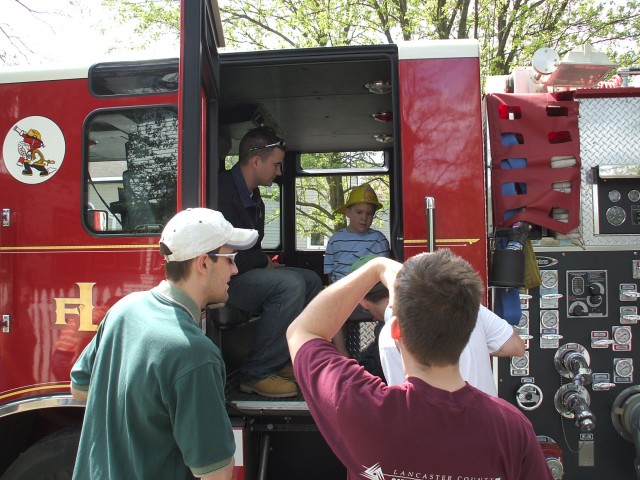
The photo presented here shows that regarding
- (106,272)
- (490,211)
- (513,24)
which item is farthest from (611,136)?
(513,24)

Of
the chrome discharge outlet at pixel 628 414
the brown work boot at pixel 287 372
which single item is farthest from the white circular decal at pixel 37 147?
the chrome discharge outlet at pixel 628 414

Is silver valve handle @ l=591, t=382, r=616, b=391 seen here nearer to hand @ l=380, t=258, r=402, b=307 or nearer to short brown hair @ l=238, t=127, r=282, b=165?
hand @ l=380, t=258, r=402, b=307

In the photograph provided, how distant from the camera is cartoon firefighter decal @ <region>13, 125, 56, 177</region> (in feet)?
10.2

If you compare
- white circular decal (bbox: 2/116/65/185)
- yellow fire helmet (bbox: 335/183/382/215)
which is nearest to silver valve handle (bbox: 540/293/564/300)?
yellow fire helmet (bbox: 335/183/382/215)

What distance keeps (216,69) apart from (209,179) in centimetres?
56

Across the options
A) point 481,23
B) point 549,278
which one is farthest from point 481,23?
point 549,278

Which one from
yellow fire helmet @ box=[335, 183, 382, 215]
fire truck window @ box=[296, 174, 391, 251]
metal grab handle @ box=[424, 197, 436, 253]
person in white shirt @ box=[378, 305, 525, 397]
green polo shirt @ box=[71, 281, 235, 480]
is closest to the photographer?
green polo shirt @ box=[71, 281, 235, 480]

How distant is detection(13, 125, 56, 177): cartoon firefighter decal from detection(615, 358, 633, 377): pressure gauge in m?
3.21

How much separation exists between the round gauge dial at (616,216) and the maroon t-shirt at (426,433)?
2147 mm

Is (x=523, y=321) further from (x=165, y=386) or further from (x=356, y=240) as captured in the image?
(x=165, y=386)

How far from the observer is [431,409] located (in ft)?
3.99

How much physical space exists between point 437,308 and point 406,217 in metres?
1.71

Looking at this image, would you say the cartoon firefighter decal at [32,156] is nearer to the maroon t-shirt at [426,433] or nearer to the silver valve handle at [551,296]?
the maroon t-shirt at [426,433]

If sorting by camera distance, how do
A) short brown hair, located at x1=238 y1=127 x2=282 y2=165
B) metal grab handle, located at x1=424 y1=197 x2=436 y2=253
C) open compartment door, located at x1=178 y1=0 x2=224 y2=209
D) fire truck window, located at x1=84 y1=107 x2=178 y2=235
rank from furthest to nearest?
short brown hair, located at x1=238 y1=127 x2=282 y2=165 < fire truck window, located at x1=84 y1=107 x2=178 y2=235 < metal grab handle, located at x1=424 y1=197 x2=436 y2=253 < open compartment door, located at x1=178 y1=0 x2=224 y2=209
